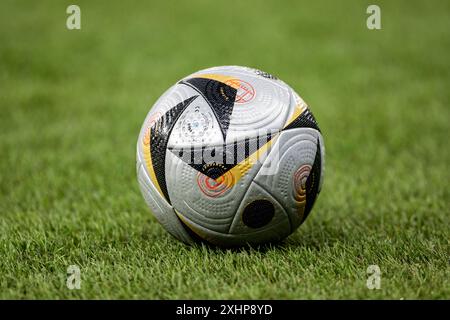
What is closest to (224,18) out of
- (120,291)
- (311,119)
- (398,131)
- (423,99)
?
(423,99)

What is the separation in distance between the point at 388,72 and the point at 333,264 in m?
7.83

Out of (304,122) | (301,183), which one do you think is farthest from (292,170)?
(304,122)

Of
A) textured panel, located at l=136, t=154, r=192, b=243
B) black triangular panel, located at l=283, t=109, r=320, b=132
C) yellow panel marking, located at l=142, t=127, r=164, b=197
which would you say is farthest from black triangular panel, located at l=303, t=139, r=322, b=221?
yellow panel marking, located at l=142, t=127, r=164, b=197

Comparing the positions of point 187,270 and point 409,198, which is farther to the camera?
point 409,198

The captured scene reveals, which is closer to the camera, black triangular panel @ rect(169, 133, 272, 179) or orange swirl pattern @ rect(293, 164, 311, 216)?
black triangular panel @ rect(169, 133, 272, 179)

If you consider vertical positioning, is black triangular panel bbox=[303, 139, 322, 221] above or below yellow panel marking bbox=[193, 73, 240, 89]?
below

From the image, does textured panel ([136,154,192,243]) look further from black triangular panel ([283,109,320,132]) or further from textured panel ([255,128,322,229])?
black triangular panel ([283,109,320,132])

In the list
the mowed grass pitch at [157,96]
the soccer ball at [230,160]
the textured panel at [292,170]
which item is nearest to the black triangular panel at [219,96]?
the soccer ball at [230,160]

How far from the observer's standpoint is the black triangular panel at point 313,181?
4145 millimetres

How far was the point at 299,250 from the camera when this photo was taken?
167 inches

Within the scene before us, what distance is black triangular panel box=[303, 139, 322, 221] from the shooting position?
4.14 metres

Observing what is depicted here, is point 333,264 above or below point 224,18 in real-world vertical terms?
below

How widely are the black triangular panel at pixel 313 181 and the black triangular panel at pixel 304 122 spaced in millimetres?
136
